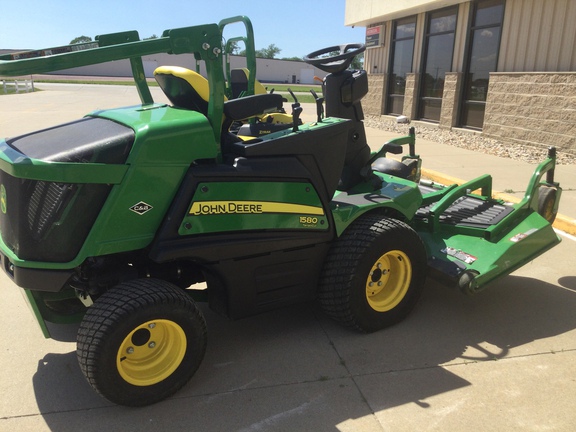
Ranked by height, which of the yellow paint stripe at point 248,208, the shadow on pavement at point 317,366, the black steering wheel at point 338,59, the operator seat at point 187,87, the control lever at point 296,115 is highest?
the black steering wheel at point 338,59

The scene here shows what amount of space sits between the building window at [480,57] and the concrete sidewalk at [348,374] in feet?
26.6

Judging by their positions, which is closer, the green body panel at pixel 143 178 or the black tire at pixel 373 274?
the green body panel at pixel 143 178

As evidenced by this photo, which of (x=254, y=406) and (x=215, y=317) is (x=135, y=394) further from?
(x=215, y=317)

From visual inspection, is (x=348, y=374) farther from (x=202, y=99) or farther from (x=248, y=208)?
(x=202, y=99)

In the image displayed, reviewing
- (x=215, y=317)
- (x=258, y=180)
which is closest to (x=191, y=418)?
(x=215, y=317)

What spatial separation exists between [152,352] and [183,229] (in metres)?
0.67

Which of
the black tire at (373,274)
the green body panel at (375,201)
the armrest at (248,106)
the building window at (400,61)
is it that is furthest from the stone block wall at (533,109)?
the armrest at (248,106)

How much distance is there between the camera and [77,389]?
269cm

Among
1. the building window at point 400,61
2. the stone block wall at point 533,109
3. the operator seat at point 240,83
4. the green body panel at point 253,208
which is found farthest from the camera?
the building window at point 400,61

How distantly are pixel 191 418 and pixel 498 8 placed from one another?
10592mm

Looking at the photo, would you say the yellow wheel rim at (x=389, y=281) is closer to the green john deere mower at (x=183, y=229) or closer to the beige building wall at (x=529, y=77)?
the green john deere mower at (x=183, y=229)

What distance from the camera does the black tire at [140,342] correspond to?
2.34 metres

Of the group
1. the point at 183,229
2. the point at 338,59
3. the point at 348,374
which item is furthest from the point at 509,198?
the point at 183,229

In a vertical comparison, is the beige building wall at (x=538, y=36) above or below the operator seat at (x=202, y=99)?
above
